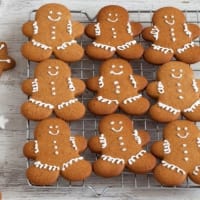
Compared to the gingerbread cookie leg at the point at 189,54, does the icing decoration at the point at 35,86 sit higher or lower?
lower

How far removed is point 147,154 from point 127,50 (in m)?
0.28

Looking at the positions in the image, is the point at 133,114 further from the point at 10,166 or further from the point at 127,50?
the point at 10,166

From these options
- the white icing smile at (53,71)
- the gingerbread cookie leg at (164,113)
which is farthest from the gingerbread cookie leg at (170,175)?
the white icing smile at (53,71)

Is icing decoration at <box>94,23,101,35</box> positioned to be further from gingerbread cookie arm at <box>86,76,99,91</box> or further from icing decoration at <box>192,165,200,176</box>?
icing decoration at <box>192,165,200,176</box>

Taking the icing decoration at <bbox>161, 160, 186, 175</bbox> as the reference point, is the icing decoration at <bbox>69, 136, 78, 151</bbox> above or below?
above

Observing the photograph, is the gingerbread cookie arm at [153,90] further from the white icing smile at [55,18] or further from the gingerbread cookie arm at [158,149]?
the white icing smile at [55,18]

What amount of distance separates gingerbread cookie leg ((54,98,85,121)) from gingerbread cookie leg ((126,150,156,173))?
16 centimetres

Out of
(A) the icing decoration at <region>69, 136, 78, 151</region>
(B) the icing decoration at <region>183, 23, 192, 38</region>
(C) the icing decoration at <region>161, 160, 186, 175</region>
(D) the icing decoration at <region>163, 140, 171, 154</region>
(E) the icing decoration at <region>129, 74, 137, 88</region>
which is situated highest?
(B) the icing decoration at <region>183, 23, 192, 38</region>

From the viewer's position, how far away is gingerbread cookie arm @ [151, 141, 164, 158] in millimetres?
1157

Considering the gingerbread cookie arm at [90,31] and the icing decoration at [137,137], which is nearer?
the icing decoration at [137,137]

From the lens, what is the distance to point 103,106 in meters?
1.20

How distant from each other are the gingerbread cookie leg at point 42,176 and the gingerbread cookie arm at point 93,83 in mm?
234

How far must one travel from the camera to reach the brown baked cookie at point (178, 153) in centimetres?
113

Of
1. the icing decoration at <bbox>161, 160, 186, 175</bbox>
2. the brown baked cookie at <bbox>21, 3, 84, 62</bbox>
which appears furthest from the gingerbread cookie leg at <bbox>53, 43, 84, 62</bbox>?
the icing decoration at <bbox>161, 160, 186, 175</bbox>
